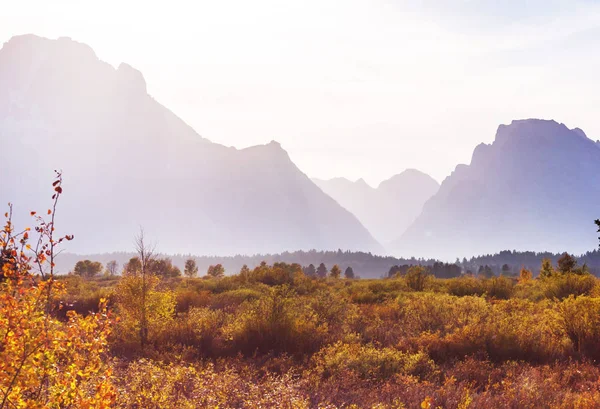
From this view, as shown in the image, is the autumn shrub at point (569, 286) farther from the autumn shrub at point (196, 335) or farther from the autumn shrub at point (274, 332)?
the autumn shrub at point (196, 335)

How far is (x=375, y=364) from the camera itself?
1038 centimetres

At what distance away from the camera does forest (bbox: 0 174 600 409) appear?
16.1 feet

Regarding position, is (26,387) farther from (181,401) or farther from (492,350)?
(492,350)

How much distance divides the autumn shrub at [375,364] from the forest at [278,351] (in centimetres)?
3

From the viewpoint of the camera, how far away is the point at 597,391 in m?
8.30

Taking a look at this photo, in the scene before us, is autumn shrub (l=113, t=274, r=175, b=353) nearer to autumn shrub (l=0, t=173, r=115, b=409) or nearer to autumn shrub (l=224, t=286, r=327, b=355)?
autumn shrub (l=224, t=286, r=327, b=355)

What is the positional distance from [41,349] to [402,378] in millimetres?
7134

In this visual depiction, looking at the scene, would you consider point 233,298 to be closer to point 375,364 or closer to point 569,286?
point 375,364

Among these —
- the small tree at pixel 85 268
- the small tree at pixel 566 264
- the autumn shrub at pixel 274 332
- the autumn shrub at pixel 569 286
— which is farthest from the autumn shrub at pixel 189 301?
the small tree at pixel 85 268

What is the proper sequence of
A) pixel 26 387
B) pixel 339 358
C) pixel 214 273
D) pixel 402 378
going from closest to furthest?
pixel 26 387, pixel 402 378, pixel 339 358, pixel 214 273

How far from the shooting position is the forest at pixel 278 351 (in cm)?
491

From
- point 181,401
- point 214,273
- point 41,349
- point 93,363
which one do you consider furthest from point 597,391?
point 214,273

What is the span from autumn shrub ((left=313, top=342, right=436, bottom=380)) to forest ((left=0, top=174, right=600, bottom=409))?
0.03 meters

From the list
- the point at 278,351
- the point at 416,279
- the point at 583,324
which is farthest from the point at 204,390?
the point at 416,279
